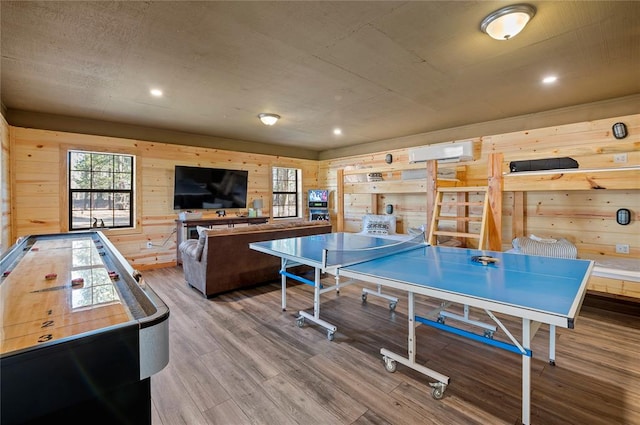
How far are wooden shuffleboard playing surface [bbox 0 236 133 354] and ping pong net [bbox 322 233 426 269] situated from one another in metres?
1.31

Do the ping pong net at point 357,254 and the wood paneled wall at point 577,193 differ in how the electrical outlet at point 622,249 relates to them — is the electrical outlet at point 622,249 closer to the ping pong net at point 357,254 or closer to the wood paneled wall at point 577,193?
the wood paneled wall at point 577,193

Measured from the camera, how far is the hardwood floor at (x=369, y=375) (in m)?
1.76

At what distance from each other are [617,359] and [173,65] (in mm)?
4566

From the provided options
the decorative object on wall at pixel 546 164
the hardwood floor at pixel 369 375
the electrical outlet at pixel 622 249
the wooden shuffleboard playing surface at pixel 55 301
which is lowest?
the hardwood floor at pixel 369 375

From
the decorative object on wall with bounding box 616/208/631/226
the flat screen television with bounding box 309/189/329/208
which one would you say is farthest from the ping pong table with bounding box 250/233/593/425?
the flat screen television with bounding box 309/189/329/208

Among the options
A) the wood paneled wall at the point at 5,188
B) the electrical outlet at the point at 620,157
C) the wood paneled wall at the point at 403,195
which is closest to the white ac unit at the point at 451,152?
the wood paneled wall at the point at 403,195

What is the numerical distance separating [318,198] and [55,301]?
615 cm

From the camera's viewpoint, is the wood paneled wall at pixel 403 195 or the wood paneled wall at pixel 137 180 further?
the wood paneled wall at pixel 137 180

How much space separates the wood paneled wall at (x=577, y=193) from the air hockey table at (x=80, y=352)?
14.7 feet

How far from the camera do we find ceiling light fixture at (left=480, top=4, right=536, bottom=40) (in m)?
1.96

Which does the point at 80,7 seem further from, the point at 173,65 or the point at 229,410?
the point at 229,410

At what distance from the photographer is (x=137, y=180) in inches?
202

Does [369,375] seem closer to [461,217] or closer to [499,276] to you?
[499,276]

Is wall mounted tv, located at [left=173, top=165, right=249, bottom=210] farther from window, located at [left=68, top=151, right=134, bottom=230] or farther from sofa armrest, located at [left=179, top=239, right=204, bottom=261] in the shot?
sofa armrest, located at [left=179, top=239, right=204, bottom=261]
